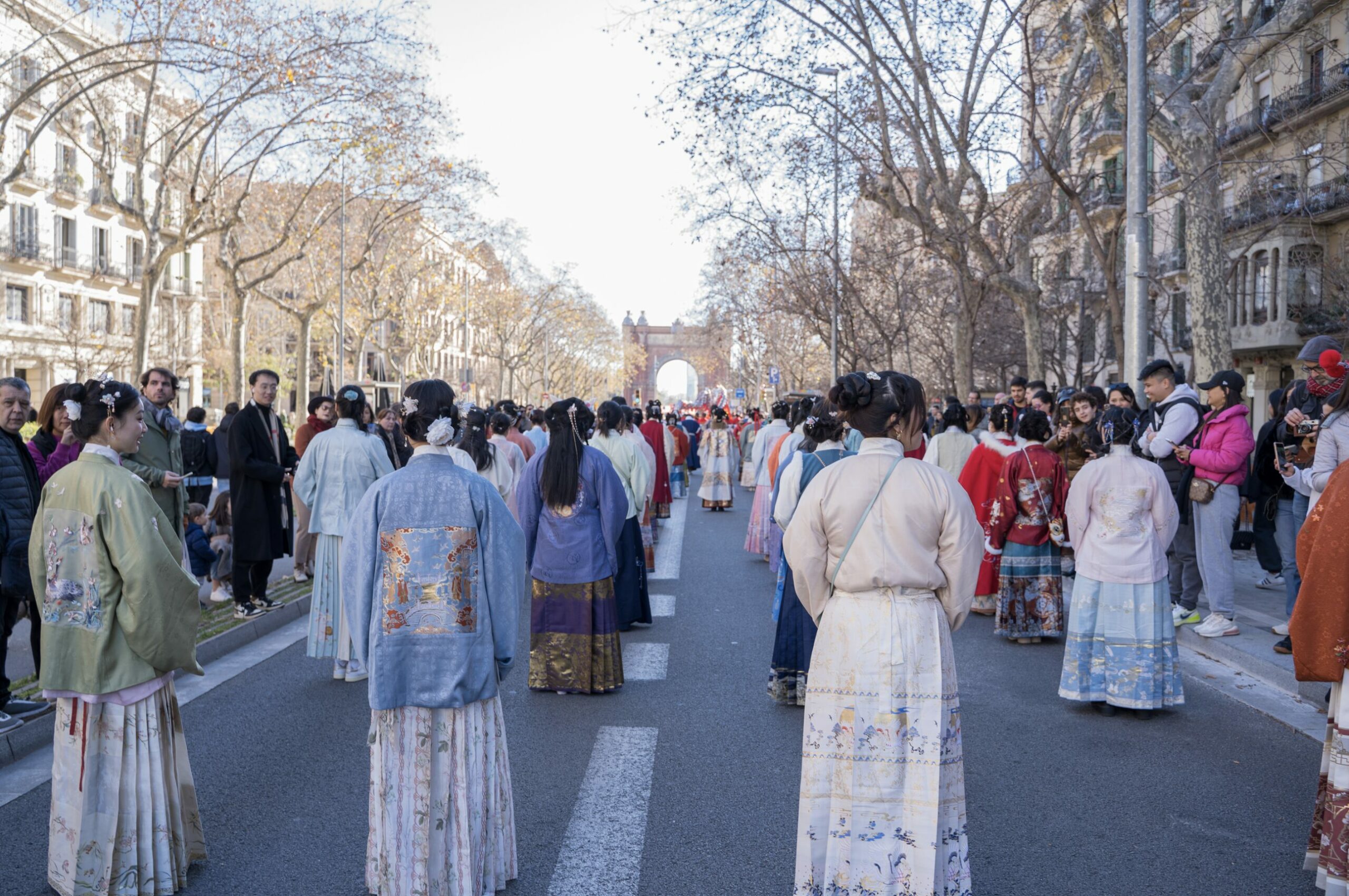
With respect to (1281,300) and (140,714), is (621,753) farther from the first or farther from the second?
(1281,300)

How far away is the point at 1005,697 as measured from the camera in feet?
22.9

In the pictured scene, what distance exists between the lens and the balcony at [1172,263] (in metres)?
34.1

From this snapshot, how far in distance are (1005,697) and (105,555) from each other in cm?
517

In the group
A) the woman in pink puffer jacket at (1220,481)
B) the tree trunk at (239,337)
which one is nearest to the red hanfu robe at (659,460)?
the woman in pink puffer jacket at (1220,481)

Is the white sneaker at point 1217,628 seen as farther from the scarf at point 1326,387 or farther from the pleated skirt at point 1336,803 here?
the pleated skirt at point 1336,803

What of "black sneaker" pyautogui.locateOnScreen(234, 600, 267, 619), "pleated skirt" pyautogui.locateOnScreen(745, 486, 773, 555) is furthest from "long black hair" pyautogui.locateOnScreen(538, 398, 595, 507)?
"pleated skirt" pyautogui.locateOnScreen(745, 486, 773, 555)

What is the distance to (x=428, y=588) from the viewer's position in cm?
391

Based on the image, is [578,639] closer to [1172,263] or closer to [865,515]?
[865,515]

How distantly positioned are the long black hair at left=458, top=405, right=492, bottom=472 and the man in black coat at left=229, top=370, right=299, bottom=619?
1785mm

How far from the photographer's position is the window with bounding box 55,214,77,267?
147ft

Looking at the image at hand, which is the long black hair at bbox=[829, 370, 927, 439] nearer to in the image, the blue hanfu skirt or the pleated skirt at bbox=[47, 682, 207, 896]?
the pleated skirt at bbox=[47, 682, 207, 896]

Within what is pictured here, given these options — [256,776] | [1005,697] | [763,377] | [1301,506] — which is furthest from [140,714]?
[763,377]

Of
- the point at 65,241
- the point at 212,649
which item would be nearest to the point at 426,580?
the point at 212,649

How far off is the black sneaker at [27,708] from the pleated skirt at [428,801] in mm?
2947
